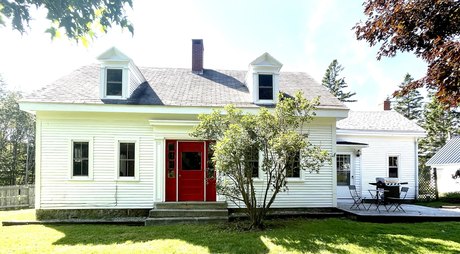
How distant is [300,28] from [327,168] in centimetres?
676

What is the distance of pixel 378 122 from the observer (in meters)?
17.6

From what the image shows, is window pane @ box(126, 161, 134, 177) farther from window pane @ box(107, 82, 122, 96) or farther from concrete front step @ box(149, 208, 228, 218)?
window pane @ box(107, 82, 122, 96)

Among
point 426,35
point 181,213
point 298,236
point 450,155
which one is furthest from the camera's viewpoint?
point 450,155

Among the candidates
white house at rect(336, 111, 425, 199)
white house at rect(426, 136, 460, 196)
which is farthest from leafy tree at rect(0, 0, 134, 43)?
white house at rect(426, 136, 460, 196)

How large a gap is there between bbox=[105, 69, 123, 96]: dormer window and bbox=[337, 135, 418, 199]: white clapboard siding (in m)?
11.5

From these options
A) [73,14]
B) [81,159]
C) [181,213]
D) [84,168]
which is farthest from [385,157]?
[73,14]

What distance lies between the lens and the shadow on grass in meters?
6.71

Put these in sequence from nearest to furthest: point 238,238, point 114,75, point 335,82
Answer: point 238,238, point 114,75, point 335,82

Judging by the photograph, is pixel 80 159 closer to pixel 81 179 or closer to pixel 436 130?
pixel 81 179

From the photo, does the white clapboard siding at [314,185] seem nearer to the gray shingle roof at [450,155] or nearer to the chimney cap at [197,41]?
the chimney cap at [197,41]

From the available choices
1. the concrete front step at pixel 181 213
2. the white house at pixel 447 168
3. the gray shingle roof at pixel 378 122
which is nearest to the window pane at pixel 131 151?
the concrete front step at pixel 181 213

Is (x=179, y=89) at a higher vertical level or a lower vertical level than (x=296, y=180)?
higher

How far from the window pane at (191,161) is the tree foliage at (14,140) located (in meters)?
22.7

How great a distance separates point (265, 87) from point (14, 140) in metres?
27.7
